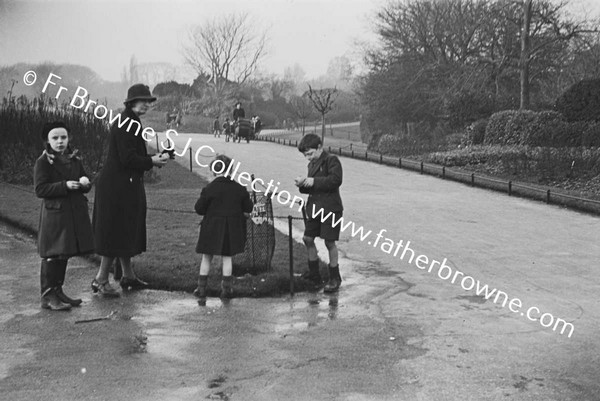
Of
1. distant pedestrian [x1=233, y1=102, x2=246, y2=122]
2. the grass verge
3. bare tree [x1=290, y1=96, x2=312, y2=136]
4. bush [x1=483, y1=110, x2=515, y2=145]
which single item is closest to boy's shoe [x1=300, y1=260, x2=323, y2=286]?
the grass verge

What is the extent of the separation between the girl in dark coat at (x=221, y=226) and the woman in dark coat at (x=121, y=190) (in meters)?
0.62

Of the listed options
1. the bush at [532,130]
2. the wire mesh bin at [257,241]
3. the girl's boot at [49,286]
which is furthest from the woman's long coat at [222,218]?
the bush at [532,130]

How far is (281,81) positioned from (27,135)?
175 feet

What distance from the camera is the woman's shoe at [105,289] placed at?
7.99 meters

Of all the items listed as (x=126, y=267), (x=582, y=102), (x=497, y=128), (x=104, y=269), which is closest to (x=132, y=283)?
(x=126, y=267)

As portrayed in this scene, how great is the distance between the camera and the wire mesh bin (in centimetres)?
895

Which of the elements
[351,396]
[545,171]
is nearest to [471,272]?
[351,396]

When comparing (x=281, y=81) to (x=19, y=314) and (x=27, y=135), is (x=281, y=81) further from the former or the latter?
(x=19, y=314)

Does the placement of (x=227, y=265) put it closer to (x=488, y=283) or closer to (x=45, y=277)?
(x=45, y=277)

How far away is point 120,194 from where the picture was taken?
8109mm

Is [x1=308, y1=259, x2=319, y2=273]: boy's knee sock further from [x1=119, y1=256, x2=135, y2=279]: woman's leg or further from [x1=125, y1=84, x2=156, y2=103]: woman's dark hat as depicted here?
[x1=125, y1=84, x2=156, y2=103]: woman's dark hat

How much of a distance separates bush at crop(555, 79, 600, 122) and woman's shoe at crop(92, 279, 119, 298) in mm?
20505

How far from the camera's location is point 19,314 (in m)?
7.30

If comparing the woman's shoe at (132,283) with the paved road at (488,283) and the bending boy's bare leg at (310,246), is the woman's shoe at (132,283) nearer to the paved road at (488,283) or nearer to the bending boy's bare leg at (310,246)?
the bending boy's bare leg at (310,246)
